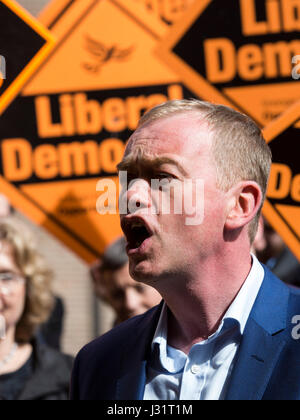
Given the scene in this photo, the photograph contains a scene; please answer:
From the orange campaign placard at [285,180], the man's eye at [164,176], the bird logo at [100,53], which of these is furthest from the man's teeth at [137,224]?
the bird logo at [100,53]

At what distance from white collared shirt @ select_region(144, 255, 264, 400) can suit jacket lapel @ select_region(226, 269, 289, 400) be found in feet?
0.11

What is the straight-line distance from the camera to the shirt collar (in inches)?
62.0

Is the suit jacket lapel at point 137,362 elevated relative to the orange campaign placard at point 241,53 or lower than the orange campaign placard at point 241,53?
lower

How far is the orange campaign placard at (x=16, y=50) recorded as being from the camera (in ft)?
9.52

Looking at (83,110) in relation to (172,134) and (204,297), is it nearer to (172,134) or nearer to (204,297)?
(172,134)

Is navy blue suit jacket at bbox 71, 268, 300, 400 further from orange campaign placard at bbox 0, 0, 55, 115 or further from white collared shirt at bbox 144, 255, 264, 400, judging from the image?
orange campaign placard at bbox 0, 0, 55, 115

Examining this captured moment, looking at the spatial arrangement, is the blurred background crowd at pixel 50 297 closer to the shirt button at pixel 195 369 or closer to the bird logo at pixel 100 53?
the bird logo at pixel 100 53

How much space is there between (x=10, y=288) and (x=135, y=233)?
1.41 metres

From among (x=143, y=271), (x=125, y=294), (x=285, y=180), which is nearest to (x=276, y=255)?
(x=285, y=180)

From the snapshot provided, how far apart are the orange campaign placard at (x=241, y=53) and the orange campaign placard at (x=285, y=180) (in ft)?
0.32

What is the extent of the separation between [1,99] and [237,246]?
65.6 inches

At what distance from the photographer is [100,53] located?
9.59 ft
